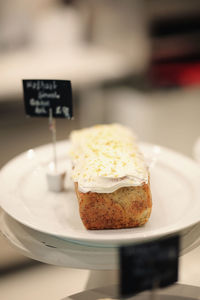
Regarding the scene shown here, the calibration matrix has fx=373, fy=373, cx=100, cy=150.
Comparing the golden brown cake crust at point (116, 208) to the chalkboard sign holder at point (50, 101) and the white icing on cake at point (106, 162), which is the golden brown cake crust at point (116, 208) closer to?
the white icing on cake at point (106, 162)

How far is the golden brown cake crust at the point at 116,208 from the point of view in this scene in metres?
1.15

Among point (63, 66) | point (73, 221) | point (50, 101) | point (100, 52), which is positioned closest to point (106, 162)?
point (73, 221)

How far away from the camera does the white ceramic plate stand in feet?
3.46

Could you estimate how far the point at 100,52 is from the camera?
13.7ft

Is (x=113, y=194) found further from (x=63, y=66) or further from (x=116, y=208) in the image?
(x=63, y=66)

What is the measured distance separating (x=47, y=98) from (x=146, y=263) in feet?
2.64

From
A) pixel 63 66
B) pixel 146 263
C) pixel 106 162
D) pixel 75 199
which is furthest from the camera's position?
pixel 63 66

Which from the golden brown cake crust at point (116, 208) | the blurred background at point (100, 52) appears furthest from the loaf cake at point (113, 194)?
the blurred background at point (100, 52)

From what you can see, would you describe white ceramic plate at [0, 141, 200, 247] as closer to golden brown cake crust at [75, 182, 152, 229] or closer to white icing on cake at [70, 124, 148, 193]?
golden brown cake crust at [75, 182, 152, 229]

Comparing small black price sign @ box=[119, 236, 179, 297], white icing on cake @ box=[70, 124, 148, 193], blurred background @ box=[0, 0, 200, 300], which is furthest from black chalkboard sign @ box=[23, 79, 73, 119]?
blurred background @ box=[0, 0, 200, 300]

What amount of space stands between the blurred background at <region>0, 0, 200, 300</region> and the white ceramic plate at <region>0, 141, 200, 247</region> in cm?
141

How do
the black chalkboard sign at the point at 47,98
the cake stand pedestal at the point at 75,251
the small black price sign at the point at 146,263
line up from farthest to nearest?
the black chalkboard sign at the point at 47,98
the cake stand pedestal at the point at 75,251
the small black price sign at the point at 146,263

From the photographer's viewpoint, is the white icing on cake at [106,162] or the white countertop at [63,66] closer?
the white icing on cake at [106,162]

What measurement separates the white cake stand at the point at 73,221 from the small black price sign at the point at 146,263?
19 cm
